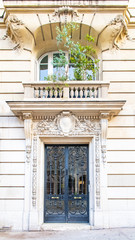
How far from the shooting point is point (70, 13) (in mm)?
9656

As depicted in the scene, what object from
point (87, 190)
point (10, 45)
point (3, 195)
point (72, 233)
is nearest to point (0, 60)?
point (10, 45)

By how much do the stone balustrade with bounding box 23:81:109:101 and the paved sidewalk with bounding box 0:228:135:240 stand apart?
4827 mm

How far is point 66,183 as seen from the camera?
30.6ft

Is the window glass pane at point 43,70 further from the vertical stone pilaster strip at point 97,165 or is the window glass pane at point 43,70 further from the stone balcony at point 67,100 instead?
the vertical stone pilaster strip at point 97,165

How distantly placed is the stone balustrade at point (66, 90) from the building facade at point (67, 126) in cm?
4

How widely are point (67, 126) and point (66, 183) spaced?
2.30m

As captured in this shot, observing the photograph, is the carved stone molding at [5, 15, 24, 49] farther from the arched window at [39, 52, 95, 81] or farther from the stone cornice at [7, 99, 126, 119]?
the stone cornice at [7, 99, 126, 119]

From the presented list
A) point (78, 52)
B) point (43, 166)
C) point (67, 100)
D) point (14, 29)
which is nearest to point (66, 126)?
point (67, 100)

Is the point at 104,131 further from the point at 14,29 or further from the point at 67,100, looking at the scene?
the point at 14,29

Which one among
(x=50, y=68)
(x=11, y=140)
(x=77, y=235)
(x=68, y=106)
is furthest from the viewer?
(x=50, y=68)

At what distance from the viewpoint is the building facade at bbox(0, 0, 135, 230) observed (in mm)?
8734

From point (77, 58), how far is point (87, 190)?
5273 mm

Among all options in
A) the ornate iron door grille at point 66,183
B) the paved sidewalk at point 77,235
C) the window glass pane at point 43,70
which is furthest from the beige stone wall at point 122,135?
the window glass pane at point 43,70

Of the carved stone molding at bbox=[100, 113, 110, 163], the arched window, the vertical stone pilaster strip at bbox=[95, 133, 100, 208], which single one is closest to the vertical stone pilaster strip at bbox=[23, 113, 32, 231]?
the arched window
